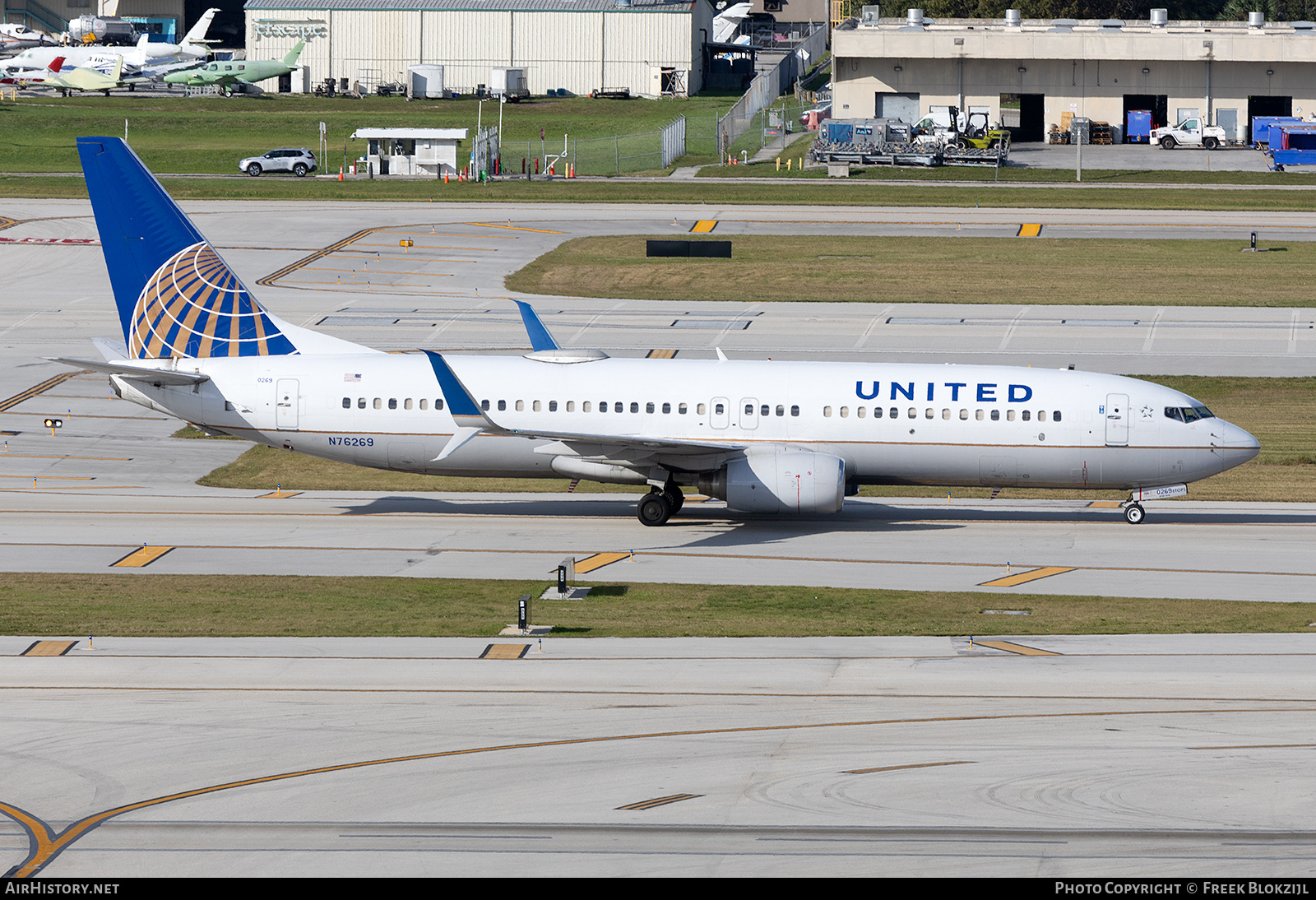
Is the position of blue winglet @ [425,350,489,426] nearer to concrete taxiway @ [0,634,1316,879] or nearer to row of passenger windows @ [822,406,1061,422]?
concrete taxiway @ [0,634,1316,879]

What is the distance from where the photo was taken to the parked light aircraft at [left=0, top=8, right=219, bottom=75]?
14288cm

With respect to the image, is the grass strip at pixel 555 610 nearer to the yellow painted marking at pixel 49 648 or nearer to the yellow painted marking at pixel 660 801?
the yellow painted marking at pixel 49 648

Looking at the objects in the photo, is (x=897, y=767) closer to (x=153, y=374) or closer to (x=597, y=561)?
(x=597, y=561)

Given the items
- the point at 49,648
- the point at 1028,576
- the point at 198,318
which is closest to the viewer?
the point at 49,648

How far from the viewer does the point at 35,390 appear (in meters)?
50.8

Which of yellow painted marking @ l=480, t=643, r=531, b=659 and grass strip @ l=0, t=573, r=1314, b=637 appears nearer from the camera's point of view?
yellow painted marking @ l=480, t=643, r=531, b=659

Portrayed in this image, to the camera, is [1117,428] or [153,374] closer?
[1117,428]

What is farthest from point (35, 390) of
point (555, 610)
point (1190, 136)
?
point (1190, 136)

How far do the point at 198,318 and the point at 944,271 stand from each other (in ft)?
134

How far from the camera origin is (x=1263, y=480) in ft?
140

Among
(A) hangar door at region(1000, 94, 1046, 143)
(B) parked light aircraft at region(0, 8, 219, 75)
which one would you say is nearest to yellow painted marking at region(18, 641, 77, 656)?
(A) hangar door at region(1000, 94, 1046, 143)

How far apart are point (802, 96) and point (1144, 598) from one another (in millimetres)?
119780

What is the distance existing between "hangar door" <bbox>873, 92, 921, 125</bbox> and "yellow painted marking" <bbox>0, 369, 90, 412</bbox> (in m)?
80.5
